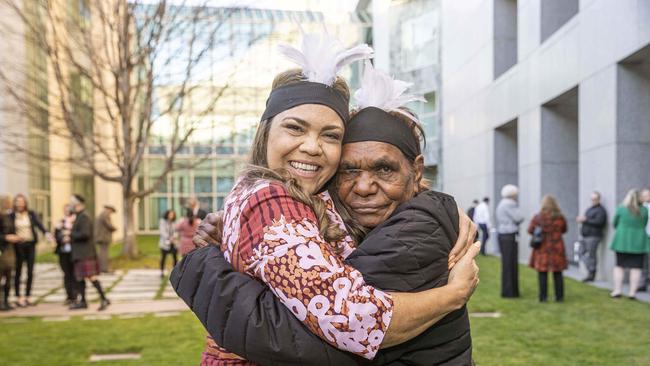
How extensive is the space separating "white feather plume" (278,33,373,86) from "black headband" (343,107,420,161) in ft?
0.61

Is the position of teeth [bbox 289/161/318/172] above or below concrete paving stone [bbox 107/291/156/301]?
above

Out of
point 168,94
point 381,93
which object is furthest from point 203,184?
point 381,93

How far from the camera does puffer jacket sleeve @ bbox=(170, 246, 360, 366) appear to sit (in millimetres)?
1416

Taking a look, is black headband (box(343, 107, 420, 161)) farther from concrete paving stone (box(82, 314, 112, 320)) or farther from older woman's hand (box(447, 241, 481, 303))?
concrete paving stone (box(82, 314, 112, 320))

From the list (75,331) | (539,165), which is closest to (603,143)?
(539,165)

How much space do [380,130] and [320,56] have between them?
1.11 feet

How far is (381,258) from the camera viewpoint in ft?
5.04

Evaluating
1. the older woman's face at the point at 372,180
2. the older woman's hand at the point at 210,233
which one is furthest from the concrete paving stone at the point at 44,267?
the older woman's face at the point at 372,180

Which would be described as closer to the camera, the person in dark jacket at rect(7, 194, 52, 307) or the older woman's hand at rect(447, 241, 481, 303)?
the older woman's hand at rect(447, 241, 481, 303)

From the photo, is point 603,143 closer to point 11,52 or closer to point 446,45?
point 446,45

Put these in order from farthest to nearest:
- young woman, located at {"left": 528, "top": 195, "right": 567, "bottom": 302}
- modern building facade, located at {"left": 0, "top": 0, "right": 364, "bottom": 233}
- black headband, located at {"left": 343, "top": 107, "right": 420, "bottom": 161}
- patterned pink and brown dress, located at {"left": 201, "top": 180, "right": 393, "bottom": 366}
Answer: modern building facade, located at {"left": 0, "top": 0, "right": 364, "bottom": 233} → young woman, located at {"left": 528, "top": 195, "right": 567, "bottom": 302} → black headband, located at {"left": 343, "top": 107, "right": 420, "bottom": 161} → patterned pink and brown dress, located at {"left": 201, "top": 180, "right": 393, "bottom": 366}

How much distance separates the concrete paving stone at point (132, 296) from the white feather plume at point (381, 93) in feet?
30.0

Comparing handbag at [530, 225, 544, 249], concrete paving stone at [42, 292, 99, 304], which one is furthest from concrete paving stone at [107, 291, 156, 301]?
handbag at [530, 225, 544, 249]

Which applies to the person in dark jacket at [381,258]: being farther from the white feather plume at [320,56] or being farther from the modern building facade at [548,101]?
the modern building facade at [548,101]
